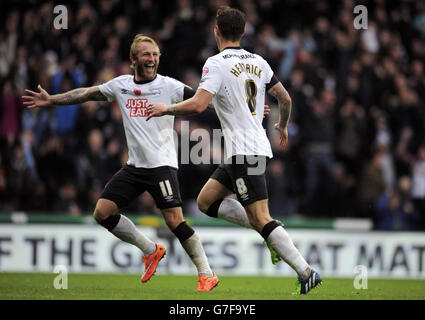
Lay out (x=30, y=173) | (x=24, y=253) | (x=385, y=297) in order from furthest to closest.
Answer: (x=30, y=173) → (x=24, y=253) → (x=385, y=297)

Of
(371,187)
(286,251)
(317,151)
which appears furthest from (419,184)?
(286,251)

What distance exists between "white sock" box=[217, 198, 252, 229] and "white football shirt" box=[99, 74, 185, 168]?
81 cm

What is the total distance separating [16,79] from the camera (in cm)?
1834

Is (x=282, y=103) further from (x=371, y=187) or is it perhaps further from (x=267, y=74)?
(x=371, y=187)

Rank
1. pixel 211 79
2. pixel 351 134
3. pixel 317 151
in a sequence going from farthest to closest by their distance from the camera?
1. pixel 351 134
2. pixel 317 151
3. pixel 211 79

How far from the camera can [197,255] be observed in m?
10.0

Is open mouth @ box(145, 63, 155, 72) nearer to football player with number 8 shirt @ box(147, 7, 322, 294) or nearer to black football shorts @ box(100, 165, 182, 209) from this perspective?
football player with number 8 shirt @ box(147, 7, 322, 294)

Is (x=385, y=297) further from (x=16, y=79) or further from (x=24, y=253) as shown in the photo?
(x=16, y=79)

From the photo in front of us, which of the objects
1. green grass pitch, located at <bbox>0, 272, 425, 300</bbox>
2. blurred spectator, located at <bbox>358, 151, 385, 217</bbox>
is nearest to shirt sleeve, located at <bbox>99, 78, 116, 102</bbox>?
green grass pitch, located at <bbox>0, 272, 425, 300</bbox>

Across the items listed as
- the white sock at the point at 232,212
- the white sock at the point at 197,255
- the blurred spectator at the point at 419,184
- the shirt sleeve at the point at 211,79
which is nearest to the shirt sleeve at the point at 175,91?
the shirt sleeve at the point at 211,79

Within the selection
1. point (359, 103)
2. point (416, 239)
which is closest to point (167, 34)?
point (359, 103)

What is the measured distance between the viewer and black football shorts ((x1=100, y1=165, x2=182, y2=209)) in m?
9.99

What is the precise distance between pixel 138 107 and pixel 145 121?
0.19 meters

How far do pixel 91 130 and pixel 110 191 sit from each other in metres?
7.35
